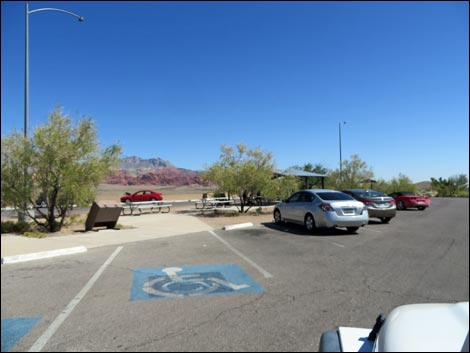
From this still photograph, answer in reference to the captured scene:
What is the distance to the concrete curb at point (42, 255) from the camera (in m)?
6.44

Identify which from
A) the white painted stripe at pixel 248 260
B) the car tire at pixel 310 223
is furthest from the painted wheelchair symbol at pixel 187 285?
the car tire at pixel 310 223

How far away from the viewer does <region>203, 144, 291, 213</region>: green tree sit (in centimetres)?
1944

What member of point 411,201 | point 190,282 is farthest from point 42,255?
point 411,201

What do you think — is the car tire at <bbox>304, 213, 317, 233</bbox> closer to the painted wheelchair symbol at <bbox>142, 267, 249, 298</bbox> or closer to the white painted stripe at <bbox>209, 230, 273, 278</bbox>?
the white painted stripe at <bbox>209, 230, 273, 278</bbox>

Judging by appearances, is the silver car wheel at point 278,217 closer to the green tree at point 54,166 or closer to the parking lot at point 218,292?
the parking lot at point 218,292

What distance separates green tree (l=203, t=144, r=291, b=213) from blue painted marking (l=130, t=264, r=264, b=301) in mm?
13040

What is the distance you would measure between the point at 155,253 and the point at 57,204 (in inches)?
225

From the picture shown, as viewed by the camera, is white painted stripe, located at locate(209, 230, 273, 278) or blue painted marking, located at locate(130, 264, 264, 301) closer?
blue painted marking, located at locate(130, 264, 264, 301)

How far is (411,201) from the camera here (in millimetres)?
23078

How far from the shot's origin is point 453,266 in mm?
6227

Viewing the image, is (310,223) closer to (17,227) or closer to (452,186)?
(17,227)

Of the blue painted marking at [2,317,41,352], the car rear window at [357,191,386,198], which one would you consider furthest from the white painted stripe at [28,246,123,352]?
the car rear window at [357,191,386,198]

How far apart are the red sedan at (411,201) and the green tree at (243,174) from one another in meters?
9.08

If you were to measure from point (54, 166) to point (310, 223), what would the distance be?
26.8ft
